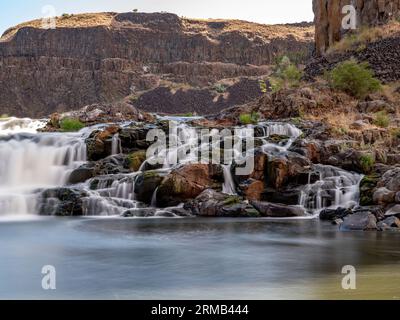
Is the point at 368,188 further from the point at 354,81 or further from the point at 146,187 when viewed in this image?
the point at 354,81

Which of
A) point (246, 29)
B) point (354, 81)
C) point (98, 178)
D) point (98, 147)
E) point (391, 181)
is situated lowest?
point (98, 178)

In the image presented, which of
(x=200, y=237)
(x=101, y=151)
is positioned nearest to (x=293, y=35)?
(x=101, y=151)

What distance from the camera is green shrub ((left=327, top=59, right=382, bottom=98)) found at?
31.8 m

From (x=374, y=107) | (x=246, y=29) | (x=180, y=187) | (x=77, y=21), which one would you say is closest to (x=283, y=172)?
(x=180, y=187)

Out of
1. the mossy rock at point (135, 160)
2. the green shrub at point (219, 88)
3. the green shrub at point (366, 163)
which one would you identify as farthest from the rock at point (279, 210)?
the green shrub at point (219, 88)

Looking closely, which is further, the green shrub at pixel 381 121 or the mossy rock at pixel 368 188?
the green shrub at pixel 381 121

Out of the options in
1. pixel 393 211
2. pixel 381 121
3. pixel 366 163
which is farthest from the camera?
pixel 381 121

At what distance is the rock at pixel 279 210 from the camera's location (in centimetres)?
1808

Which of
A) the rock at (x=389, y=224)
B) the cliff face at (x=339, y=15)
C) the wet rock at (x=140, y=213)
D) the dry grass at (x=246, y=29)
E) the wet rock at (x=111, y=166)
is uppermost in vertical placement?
the dry grass at (x=246, y=29)

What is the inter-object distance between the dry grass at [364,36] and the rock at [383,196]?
24.3 metres

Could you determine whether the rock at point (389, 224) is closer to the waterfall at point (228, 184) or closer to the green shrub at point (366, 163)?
the green shrub at point (366, 163)

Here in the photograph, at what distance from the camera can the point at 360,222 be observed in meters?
14.4

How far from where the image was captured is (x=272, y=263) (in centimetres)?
999

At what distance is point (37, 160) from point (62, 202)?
16.9 ft
